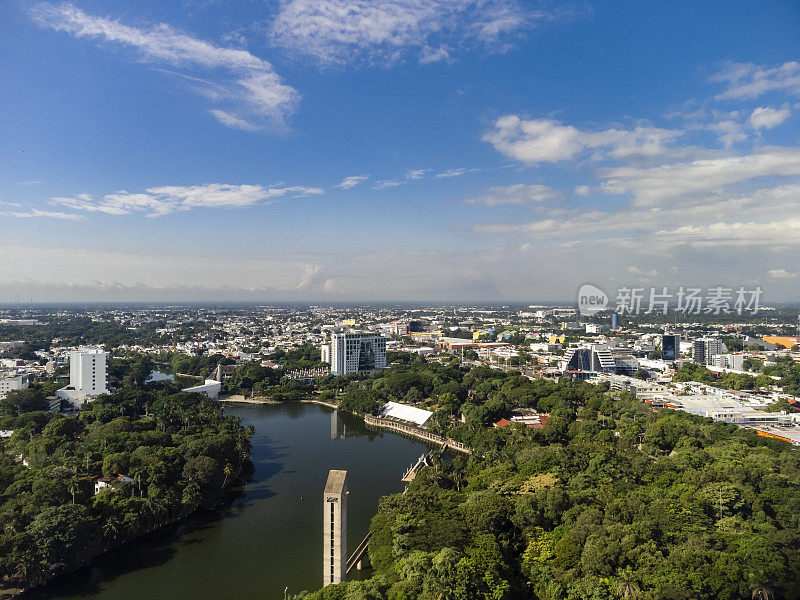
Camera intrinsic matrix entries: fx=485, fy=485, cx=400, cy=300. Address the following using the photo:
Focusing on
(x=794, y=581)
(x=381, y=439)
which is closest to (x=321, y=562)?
(x=794, y=581)

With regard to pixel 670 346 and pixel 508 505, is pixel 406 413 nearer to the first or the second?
pixel 508 505

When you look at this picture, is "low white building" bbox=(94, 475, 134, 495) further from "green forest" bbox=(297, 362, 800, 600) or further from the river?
"green forest" bbox=(297, 362, 800, 600)

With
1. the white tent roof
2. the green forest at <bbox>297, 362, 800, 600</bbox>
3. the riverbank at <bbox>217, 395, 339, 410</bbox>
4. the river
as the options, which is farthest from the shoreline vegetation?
the riverbank at <bbox>217, 395, 339, 410</bbox>

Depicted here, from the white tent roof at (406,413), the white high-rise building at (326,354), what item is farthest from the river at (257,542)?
the white high-rise building at (326,354)

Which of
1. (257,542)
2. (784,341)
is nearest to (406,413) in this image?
(257,542)

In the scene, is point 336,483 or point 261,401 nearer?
point 336,483

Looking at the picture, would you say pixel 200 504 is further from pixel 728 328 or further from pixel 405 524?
pixel 728 328

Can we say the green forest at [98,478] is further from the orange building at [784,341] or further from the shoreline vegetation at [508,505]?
the orange building at [784,341]
